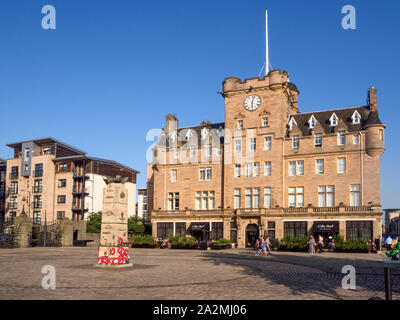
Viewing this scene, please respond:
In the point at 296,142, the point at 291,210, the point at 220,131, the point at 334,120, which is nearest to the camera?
the point at 291,210

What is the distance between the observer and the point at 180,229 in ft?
184

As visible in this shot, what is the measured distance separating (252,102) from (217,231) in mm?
17416

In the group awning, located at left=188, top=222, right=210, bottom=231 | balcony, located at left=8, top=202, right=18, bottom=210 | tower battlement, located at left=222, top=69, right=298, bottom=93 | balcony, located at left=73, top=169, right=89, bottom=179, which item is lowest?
awning, located at left=188, top=222, right=210, bottom=231

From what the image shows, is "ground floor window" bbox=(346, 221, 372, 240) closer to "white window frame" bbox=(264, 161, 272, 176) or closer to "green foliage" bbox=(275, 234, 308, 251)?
"green foliage" bbox=(275, 234, 308, 251)

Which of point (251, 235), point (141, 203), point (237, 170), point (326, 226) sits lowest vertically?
point (251, 235)

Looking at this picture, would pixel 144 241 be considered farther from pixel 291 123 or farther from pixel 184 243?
pixel 291 123

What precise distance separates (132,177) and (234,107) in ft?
126

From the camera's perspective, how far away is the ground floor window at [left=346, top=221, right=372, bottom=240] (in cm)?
4466

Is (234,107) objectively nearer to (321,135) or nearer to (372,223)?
(321,135)

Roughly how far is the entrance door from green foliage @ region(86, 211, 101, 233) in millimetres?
26450

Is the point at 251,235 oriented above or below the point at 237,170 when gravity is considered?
below

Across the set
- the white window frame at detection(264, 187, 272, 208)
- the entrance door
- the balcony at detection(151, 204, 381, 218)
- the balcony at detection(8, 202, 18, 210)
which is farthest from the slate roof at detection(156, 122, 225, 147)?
the balcony at detection(8, 202, 18, 210)

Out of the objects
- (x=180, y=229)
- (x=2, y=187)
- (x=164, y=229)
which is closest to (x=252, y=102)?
(x=180, y=229)

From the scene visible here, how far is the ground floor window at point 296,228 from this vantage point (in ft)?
158
